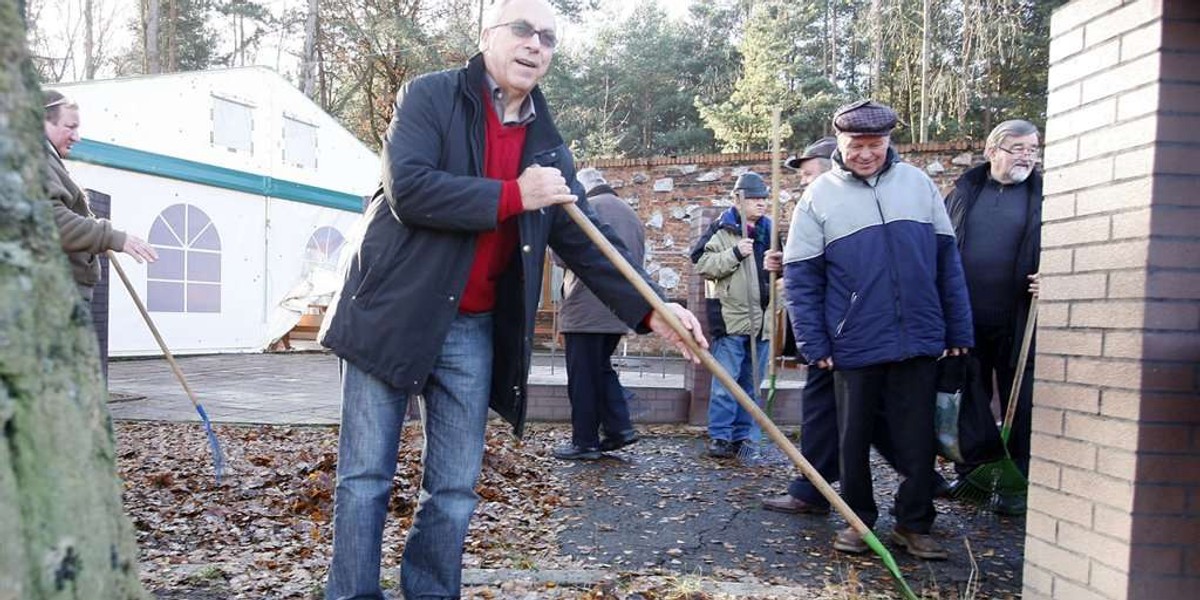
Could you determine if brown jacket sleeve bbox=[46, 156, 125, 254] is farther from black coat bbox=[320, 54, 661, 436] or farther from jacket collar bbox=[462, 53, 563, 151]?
jacket collar bbox=[462, 53, 563, 151]

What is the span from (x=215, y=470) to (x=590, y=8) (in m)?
21.6

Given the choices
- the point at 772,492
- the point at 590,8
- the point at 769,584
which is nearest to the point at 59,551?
the point at 769,584

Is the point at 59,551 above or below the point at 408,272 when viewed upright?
below

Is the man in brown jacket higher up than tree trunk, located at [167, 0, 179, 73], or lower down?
lower down

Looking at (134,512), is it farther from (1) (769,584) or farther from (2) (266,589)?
(1) (769,584)

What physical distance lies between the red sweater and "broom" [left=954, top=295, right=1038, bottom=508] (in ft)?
9.25

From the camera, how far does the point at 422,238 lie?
8.09ft

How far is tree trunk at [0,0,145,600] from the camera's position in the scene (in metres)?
0.92

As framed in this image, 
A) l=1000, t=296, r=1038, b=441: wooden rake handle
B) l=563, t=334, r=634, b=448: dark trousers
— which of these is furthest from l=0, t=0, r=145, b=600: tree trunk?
l=563, t=334, r=634, b=448: dark trousers

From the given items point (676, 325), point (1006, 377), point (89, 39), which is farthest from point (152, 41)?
point (676, 325)

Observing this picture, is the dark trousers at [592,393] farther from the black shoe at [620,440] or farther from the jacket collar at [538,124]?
the jacket collar at [538,124]

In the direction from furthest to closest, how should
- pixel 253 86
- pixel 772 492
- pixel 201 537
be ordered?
pixel 253 86 < pixel 772 492 < pixel 201 537

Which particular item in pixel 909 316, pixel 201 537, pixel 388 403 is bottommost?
pixel 201 537

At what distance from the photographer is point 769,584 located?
10.7 feet
